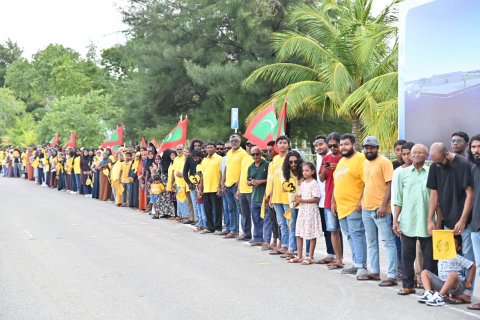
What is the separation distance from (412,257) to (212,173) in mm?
7212

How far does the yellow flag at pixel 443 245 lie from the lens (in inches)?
336

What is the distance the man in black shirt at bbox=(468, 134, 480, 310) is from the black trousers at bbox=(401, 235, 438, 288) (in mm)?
779

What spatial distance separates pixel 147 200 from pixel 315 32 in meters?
8.30

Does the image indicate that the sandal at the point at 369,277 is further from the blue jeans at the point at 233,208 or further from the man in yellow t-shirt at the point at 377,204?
the blue jeans at the point at 233,208

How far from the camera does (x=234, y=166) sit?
15164mm

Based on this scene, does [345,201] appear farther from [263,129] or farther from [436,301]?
[263,129]

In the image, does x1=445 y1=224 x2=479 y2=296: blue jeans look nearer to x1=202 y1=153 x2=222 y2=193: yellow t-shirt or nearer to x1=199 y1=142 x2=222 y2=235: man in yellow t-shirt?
x1=199 y1=142 x2=222 y2=235: man in yellow t-shirt

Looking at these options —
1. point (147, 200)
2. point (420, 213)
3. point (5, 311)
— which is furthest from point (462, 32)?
point (147, 200)

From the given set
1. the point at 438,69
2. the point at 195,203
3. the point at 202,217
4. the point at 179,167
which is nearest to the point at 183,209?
the point at 179,167

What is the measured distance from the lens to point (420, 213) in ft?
30.0

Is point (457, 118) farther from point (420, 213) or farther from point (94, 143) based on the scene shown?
point (94, 143)

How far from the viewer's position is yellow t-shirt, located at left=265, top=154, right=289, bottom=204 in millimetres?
12758

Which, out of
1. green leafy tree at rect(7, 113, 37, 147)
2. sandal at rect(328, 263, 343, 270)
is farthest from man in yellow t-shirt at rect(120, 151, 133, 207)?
green leafy tree at rect(7, 113, 37, 147)

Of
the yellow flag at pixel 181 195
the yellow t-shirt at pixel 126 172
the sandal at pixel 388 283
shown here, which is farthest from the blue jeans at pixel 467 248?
the yellow t-shirt at pixel 126 172
